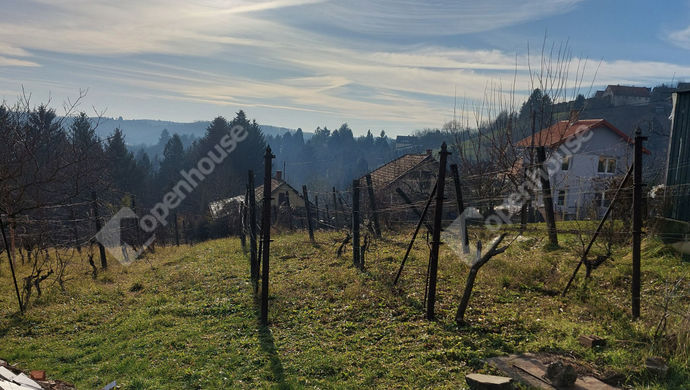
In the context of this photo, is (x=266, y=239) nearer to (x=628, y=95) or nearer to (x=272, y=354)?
(x=272, y=354)

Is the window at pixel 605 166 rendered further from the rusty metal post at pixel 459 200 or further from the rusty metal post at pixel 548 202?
the rusty metal post at pixel 459 200

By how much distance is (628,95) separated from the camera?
84.3 meters

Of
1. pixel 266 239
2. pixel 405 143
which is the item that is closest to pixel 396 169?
pixel 266 239

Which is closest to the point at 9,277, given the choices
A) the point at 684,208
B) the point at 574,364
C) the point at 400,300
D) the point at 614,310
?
the point at 400,300

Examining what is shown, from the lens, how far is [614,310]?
7.90m

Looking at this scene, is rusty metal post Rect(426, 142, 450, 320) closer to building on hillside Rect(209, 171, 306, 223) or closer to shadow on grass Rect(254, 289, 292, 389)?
shadow on grass Rect(254, 289, 292, 389)

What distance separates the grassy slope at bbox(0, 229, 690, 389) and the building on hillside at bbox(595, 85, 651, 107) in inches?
3575

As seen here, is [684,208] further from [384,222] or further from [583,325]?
[384,222]

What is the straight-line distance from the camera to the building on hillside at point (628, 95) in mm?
83875

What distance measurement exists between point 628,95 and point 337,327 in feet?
328

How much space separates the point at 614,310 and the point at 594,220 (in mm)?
7060

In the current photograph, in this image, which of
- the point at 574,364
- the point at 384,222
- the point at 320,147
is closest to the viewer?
the point at 574,364

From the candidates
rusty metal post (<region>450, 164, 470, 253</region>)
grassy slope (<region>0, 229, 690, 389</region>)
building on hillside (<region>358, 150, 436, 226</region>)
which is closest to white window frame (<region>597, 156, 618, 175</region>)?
building on hillside (<region>358, 150, 436, 226</region>)

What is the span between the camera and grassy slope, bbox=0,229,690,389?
258 inches
